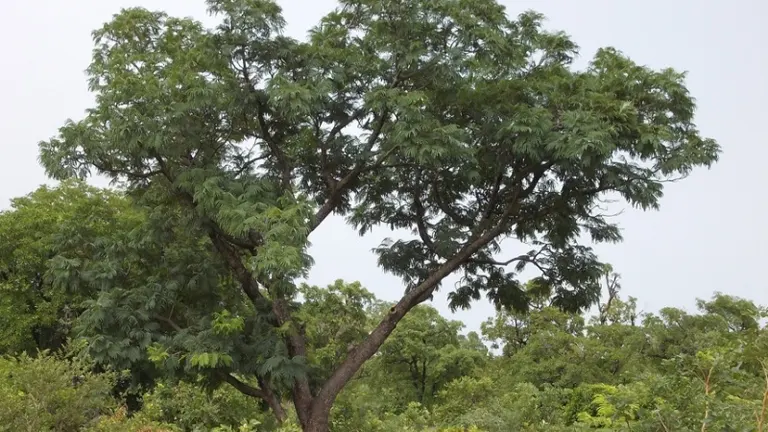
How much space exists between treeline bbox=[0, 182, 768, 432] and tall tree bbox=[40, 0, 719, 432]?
0.81m

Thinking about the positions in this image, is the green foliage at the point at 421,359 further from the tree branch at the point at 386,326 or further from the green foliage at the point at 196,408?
the tree branch at the point at 386,326

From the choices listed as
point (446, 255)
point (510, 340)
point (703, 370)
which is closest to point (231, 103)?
point (446, 255)

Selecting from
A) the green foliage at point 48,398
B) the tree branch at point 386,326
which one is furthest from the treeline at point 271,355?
the tree branch at point 386,326

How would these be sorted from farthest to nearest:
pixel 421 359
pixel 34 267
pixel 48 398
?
1. pixel 421 359
2. pixel 34 267
3. pixel 48 398

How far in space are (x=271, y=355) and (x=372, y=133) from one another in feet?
11.4

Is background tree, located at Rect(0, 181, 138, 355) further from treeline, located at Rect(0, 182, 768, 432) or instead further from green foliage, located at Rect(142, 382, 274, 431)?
green foliage, located at Rect(142, 382, 274, 431)

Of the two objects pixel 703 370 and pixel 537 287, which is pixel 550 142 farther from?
pixel 703 370

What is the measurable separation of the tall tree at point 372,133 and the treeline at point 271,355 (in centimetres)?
81

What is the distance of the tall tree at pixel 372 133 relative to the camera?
7.88 m

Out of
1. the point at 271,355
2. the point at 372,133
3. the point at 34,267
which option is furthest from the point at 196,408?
the point at 34,267

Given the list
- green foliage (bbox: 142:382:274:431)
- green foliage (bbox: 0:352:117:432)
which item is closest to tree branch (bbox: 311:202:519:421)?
green foliage (bbox: 142:382:274:431)

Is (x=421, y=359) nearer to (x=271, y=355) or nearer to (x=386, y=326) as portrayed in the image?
(x=386, y=326)

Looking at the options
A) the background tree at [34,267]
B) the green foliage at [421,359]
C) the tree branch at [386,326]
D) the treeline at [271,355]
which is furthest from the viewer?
the green foliage at [421,359]

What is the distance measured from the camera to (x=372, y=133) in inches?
378
